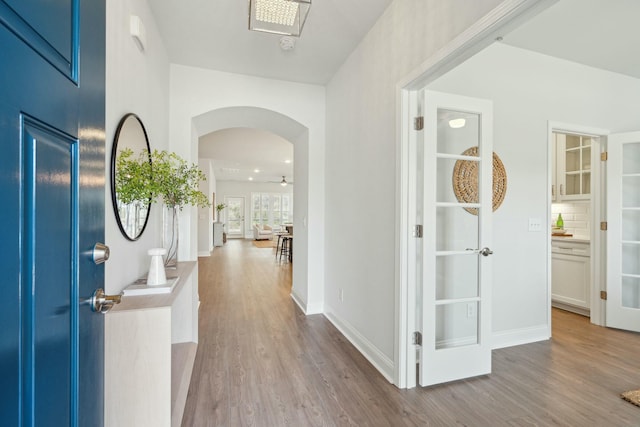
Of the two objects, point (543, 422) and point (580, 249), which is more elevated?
point (580, 249)

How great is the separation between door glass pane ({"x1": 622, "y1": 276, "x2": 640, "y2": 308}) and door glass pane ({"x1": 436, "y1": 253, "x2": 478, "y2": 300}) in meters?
2.35

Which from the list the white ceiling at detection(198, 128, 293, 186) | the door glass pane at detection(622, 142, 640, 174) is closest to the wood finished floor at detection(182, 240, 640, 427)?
the door glass pane at detection(622, 142, 640, 174)

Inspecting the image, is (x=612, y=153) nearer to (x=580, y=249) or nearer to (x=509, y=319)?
(x=580, y=249)

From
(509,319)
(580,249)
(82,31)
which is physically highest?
(82,31)

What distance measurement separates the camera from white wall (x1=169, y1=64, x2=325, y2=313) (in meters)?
3.04

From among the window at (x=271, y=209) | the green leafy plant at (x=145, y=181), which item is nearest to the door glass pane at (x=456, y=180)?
the green leafy plant at (x=145, y=181)

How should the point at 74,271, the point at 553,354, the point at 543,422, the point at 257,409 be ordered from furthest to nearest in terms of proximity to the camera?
1. the point at 553,354
2. the point at 257,409
3. the point at 543,422
4. the point at 74,271

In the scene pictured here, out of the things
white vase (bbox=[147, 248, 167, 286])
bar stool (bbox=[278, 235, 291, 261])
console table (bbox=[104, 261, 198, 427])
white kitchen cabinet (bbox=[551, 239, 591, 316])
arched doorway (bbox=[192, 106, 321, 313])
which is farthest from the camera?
bar stool (bbox=[278, 235, 291, 261])

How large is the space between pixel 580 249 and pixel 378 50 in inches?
138

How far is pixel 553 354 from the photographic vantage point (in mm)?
2658

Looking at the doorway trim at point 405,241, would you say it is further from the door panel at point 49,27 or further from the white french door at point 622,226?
the white french door at point 622,226

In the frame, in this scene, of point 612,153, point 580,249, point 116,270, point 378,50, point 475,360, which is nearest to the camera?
point 116,270

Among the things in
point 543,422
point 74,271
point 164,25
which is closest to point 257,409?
point 74,271

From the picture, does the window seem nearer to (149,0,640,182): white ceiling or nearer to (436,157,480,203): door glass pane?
(149,0,640,182): white ceiling
